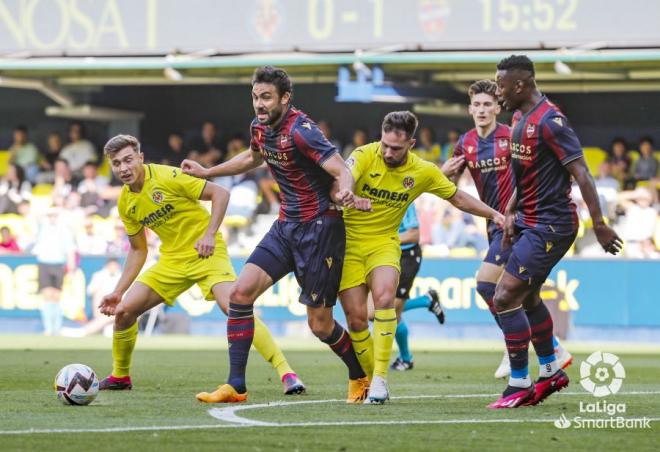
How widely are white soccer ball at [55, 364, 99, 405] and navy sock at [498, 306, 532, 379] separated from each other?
280 centimetres

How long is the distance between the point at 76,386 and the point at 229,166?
206 centimetres

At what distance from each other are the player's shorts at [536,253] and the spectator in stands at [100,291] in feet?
50.4

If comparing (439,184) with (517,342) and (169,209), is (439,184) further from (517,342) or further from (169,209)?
(169,209)

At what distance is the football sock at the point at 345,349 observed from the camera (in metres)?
9.85

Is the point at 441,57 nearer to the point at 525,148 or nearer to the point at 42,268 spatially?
the point at 42,268

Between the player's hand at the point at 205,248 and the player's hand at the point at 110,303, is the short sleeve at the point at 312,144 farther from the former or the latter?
the player's hand at the point at 110,303

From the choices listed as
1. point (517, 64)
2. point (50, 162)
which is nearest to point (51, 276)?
point (50, 162)

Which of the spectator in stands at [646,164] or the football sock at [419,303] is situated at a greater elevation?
the spectator in stands at [646,164]

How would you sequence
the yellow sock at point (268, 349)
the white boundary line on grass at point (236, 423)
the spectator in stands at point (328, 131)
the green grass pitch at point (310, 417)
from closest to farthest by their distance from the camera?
the green grass pitch at point (310, 417) → the white boundary line on grass at point (236, 423) → the yellow sock at point (268, 349) → the spectator in stands at point (328, 131)

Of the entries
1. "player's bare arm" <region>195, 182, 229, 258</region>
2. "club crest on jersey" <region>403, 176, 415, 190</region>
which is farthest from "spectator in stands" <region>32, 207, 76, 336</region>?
"club crest on jersey" <region>403, 176, 415, 190</region>

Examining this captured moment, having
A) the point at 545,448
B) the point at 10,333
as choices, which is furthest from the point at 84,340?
the point at 545,448

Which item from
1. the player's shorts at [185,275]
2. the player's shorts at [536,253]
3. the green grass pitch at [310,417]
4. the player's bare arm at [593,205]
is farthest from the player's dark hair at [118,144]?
the player's bare arm at [593,205]

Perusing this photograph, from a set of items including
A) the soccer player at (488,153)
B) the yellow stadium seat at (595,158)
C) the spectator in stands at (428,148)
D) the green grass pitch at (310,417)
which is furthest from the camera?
the spectator in stands at (428,148)

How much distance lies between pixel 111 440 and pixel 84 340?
14.2 meters
